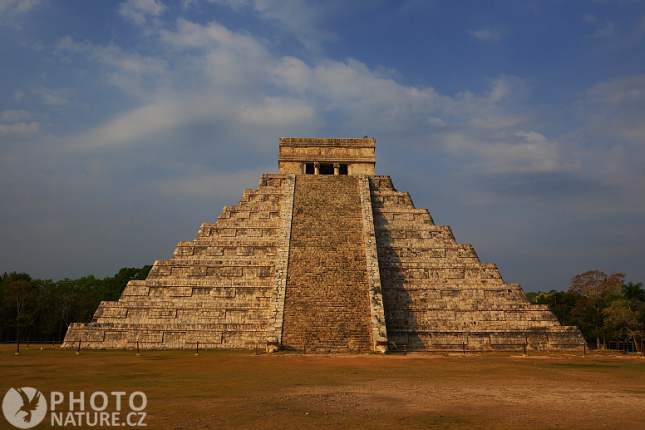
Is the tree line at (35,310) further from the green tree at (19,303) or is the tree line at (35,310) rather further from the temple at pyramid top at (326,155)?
the temple at pyramid top at (326,155)

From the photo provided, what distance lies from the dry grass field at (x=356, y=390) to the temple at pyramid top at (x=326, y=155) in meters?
15.9

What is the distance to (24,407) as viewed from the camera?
7.09 meters

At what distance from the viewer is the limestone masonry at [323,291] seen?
19.4 meters

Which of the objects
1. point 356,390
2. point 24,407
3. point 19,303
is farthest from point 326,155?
point 19,303

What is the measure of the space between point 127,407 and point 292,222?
17120 millimetres

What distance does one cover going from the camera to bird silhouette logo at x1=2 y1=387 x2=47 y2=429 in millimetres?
6320

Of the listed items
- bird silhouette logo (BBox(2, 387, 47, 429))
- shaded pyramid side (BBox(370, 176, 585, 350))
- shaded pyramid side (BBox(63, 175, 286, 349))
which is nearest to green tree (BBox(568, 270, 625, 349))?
shaded pyramid side (BBox(370, 176, 585, 350))

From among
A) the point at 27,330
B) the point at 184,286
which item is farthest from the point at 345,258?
the point at 27,330

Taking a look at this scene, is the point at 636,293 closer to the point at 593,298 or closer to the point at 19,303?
the point at 593,298

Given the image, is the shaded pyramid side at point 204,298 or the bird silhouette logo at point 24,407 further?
the shaded pyramid side at point 204,298

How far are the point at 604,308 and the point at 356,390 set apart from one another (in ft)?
89.1

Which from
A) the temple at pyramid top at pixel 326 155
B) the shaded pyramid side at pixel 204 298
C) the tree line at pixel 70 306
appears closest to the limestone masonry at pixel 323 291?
the shaded pyramid side at pixel 204 298

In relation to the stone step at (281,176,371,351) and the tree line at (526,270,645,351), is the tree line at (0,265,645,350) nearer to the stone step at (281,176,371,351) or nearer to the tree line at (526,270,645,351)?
the tree line at (526,270,645,351)

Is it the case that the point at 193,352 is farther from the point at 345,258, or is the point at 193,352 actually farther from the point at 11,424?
the point at 11,424
